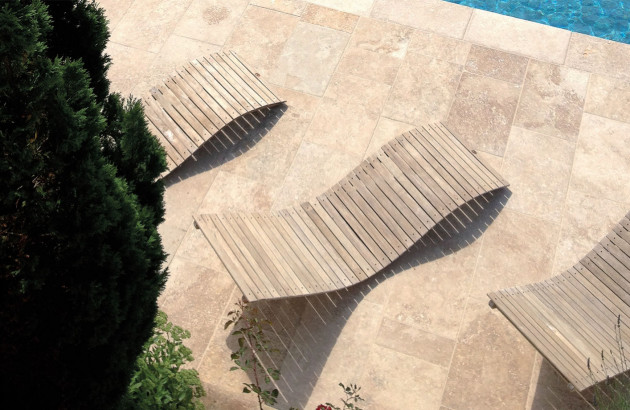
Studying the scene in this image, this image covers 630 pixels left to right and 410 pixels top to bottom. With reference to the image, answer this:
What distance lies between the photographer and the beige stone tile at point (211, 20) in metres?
8.37

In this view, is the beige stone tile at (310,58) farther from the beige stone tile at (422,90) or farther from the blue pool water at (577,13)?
the blue pool water at (577,13)

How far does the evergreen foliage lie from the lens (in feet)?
10.9

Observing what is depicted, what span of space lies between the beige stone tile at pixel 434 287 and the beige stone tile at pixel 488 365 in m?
0.15

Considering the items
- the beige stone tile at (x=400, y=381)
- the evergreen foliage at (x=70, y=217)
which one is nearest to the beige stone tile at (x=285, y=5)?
the beige stone tile at (x=400, y=381)

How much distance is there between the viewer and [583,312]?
586 cm

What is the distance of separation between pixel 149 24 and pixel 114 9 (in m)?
0.52

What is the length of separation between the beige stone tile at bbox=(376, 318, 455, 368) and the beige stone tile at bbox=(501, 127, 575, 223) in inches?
62.9

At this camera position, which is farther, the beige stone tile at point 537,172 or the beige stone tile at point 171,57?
the beige stone tile at point 171,57

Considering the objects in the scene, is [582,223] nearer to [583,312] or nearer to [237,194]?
[583,312]

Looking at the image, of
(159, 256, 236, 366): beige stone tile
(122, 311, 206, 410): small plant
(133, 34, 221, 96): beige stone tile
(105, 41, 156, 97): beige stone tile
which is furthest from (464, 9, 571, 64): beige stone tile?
(122, 311, 206, 410): small plant

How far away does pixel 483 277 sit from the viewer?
6457 mm

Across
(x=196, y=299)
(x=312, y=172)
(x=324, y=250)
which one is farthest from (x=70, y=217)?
(x=312, y=172)

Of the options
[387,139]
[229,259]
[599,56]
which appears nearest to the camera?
[229,259]

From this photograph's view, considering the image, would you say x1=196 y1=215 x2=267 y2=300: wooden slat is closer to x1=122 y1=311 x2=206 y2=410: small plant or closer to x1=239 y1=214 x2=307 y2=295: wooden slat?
x1=239 y1=214 x2=307 y2=295: wooden slat
